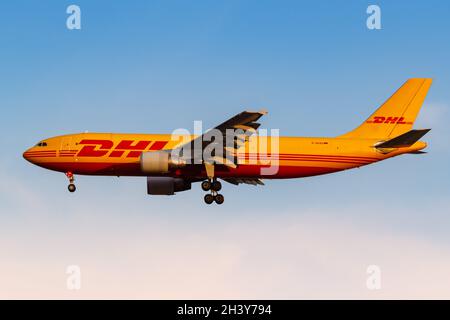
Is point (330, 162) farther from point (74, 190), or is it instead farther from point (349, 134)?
point (74, 190)

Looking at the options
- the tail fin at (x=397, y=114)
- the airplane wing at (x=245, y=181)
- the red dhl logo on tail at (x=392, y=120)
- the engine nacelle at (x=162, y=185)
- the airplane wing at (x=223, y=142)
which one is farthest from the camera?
the red dhl logo on tail at (x=392, y=120)

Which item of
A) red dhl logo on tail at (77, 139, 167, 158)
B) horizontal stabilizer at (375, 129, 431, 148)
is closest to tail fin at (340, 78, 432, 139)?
horizontal stabilizer at (375, 129, 431, 148)

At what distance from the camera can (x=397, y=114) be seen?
5203 centimetres

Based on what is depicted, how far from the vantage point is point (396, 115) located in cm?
5200

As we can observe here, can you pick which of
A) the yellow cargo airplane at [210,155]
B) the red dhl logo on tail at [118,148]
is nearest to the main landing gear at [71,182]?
the yellow cargo airplane at [210,155]

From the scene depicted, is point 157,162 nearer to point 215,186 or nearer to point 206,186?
point 206,186

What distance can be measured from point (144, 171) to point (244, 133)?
6538mm

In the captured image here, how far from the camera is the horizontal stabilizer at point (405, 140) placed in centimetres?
4738

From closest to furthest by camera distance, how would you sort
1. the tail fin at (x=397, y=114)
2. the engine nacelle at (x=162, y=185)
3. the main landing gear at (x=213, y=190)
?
the main landing gear at (x=213, y=190) → the engine nacelle at (x=162, y=185) → the tail fin at (x=397, y=114)

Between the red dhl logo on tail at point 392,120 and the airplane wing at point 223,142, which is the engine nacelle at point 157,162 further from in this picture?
the red dhl logo on tail at point 392,120

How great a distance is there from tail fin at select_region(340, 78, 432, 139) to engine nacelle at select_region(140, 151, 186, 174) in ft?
40.6

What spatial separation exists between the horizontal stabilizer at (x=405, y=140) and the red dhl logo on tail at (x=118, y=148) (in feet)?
46.8

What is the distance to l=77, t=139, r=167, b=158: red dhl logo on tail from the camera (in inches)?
1923
